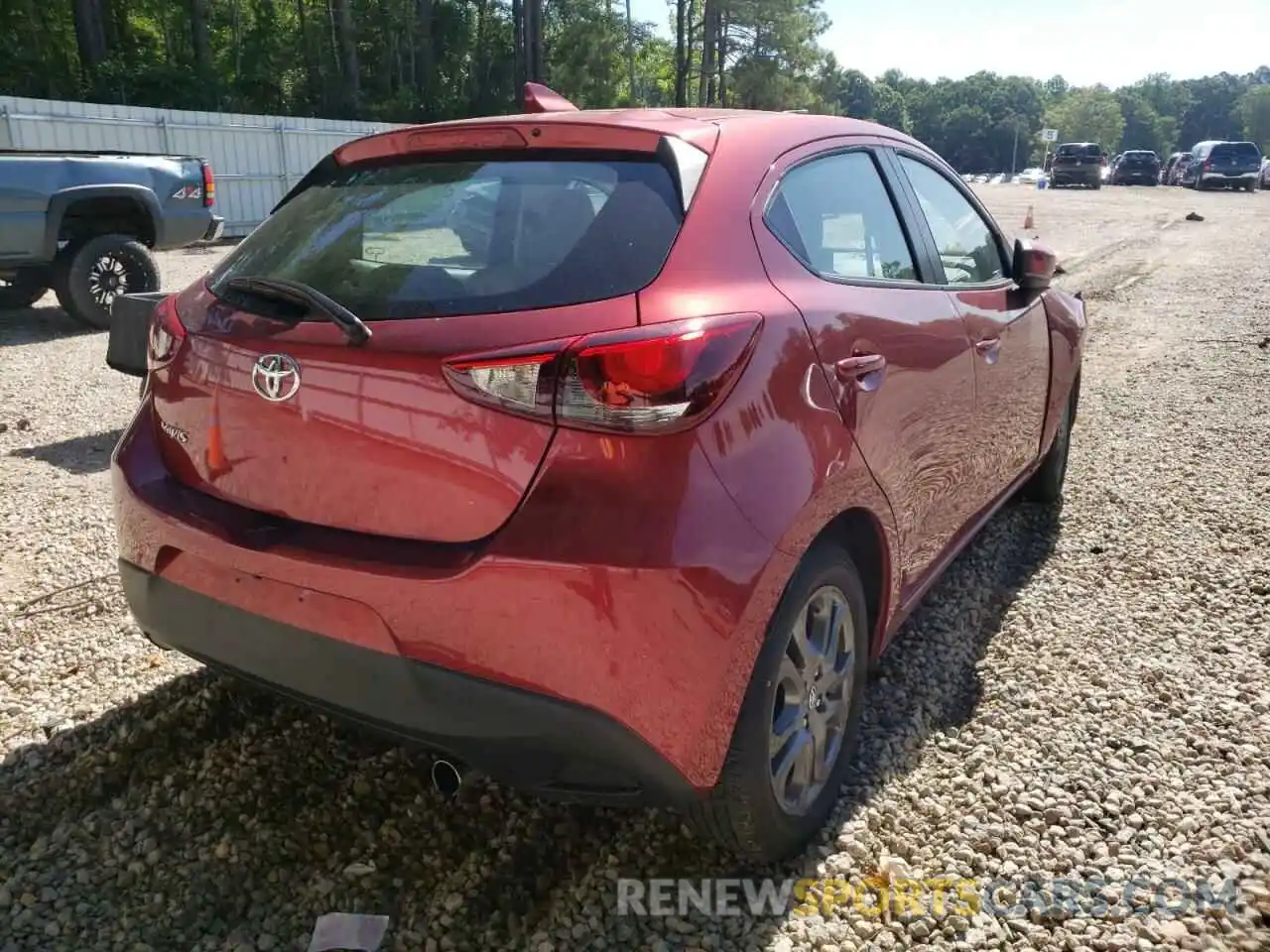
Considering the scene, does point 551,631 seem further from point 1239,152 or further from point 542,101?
point 1239,152

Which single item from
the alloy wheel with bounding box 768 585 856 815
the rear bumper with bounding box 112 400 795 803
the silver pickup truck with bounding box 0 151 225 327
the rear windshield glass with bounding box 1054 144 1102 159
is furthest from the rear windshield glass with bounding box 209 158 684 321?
the rear windshield glass with bounding box 1054 144 1102 159

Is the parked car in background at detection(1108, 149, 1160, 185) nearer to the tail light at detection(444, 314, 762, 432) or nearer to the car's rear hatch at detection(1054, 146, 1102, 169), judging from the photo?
the car's rear hatch at detection(1054, 146, 1102, 169)

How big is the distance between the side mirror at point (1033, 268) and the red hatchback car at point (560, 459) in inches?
47.2

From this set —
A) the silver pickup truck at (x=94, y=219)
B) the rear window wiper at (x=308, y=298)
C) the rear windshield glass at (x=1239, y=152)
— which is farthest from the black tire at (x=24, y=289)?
the rear windshield glass at (x=1239, y=152)

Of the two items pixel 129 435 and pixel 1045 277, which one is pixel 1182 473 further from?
pixel 129 435

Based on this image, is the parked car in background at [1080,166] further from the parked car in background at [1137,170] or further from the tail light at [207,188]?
the tail light at [207,188]

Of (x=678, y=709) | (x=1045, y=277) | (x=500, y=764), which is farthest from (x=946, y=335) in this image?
(x=500, y=764)

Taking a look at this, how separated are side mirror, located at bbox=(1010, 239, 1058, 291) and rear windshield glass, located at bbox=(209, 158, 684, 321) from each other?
197 centimetres

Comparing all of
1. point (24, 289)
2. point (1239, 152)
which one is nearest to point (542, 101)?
point (24, 289)

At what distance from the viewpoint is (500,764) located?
207cm

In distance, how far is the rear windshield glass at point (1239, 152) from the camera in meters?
38.5

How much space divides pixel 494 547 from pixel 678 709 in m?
0.47

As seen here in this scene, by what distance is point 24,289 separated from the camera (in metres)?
10.1

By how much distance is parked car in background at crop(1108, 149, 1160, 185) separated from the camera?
43.7 meters
